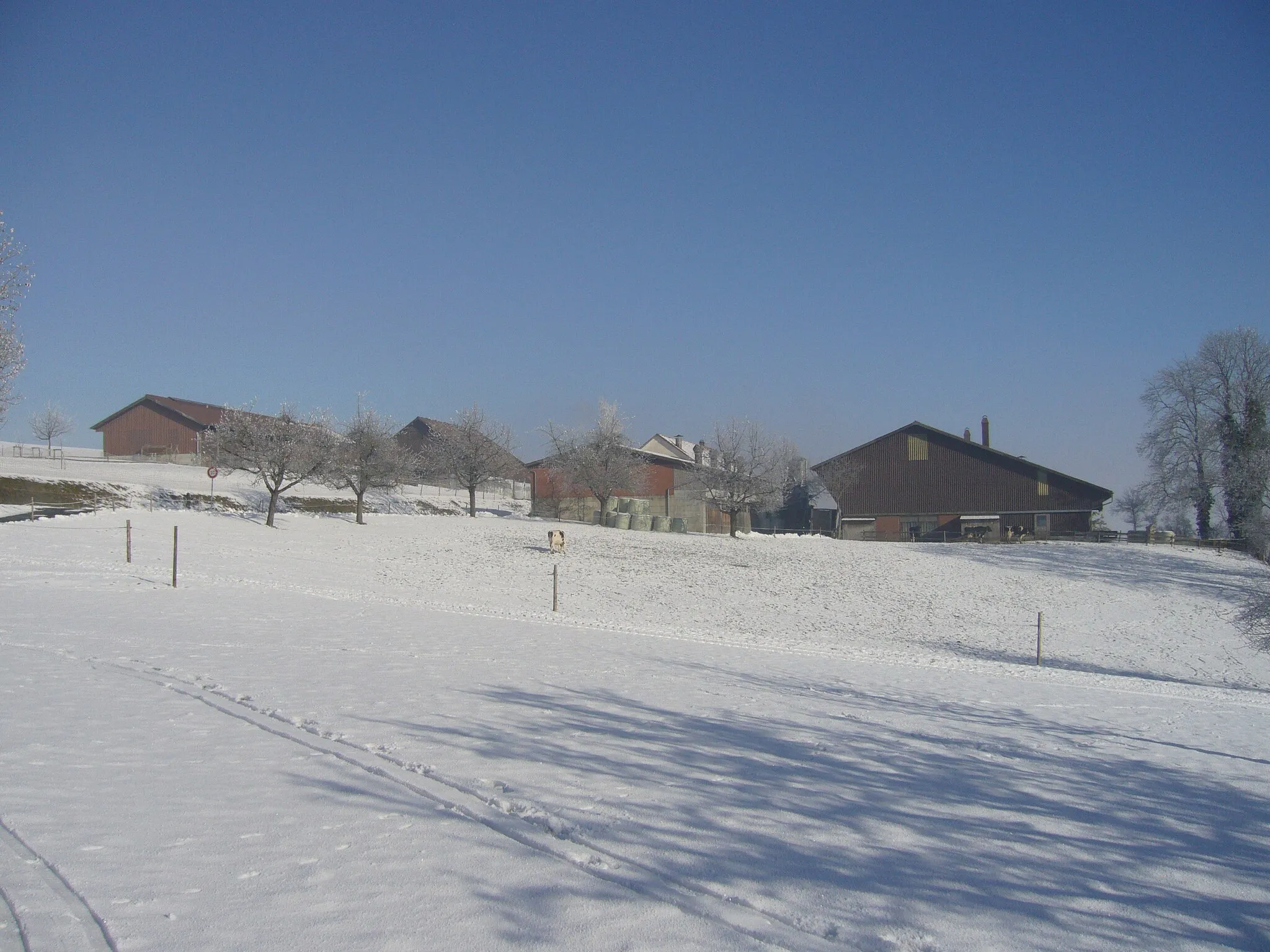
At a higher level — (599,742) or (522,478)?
(522,478)

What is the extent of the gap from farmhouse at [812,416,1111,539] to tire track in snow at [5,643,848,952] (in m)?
56.1

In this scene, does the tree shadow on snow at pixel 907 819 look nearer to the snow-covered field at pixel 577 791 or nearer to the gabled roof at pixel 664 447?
the snow-covered field at pixel 577 791

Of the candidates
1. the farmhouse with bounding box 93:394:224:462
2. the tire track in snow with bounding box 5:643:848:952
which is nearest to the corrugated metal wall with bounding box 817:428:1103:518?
the farmhouse with bounding box 93:394:224:462

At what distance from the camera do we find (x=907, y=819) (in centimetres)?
636

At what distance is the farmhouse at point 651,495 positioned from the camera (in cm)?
5828

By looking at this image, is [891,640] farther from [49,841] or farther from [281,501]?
[281,501]

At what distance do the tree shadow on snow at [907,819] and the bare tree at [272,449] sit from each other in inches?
Answer: 1243

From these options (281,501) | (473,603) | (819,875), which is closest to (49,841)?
(819,875)

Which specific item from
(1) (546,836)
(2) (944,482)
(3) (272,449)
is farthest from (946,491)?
(1) (546,836)

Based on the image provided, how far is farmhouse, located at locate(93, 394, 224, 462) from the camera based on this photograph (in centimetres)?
6338

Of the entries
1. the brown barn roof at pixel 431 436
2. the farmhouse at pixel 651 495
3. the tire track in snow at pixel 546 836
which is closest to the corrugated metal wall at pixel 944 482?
the farmhouse at pixel 651 495

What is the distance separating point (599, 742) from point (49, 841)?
4.56 meters

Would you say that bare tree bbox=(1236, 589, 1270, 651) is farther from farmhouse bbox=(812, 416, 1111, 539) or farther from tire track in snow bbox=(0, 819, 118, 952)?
farmhouse bbox=(812, 416, 1111, 539)

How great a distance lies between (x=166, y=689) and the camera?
30.4 ft
